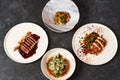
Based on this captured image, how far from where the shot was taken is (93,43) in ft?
8.52

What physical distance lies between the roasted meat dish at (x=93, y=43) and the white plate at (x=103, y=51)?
3 centimetres

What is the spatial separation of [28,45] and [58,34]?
0.26m

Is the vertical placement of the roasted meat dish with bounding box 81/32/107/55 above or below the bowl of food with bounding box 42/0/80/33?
below

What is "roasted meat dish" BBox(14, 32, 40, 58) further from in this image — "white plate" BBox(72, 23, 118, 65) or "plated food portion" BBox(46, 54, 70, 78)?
"white plate" BBox(72, 23, 118, 65)

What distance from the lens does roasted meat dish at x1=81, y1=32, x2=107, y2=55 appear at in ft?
8.45

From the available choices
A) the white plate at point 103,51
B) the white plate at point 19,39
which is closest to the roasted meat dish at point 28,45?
the white plate at point 19,39

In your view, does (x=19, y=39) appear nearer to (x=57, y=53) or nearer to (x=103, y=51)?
(x=57, y=53)

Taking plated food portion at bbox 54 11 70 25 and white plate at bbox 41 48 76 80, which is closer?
white plate at bbox 41 48 76 80

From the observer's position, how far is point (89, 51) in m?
2.59

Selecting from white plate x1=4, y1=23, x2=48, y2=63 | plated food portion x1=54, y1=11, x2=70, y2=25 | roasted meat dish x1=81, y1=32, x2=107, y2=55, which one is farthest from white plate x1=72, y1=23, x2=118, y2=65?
white plate x1=4, y1=23, x2=48, y2=63

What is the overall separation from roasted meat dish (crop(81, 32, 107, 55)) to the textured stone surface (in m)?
0.11

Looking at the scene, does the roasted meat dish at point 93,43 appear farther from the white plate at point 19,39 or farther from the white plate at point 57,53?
the white plate at point 19,39

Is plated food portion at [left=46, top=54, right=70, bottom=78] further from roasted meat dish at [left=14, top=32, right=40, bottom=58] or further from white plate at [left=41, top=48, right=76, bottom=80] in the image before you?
roasted meat dish at [left=14, top=32, right=40, bottom=58]

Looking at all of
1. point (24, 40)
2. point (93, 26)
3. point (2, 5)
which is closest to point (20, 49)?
point (24, 40)
